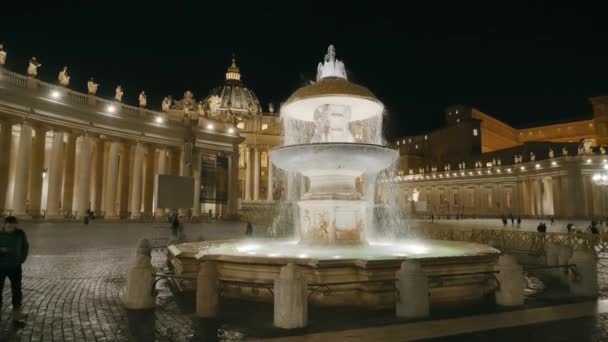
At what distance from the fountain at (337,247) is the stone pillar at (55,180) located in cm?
2604

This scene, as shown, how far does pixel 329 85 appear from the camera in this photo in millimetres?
14641

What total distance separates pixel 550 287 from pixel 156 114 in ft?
145

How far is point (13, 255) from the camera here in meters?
7.86

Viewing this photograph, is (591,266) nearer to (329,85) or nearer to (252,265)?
(252,265)

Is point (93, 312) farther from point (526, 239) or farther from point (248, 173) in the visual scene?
point (248, 173)

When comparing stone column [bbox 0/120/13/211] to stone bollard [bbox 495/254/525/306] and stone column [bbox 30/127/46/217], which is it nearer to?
stone column [bbox 30/127/46/217]

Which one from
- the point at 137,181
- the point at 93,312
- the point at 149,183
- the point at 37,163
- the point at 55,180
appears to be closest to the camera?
the point at 93,312

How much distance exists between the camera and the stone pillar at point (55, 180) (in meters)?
35.3

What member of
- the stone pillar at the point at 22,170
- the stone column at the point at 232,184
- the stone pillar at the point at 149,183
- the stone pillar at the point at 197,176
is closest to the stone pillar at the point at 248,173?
the stone column at the point at 232,184

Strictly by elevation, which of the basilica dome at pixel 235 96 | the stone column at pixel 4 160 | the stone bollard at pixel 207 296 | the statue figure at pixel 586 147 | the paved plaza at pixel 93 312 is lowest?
the paved plaza at pixel 93 312

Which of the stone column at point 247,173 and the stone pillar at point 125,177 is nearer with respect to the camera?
the stone pillar at point 125,177

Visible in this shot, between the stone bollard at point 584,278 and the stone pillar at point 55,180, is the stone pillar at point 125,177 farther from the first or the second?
the stone bollard at point 584,278

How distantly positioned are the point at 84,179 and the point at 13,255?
3498 centimetres

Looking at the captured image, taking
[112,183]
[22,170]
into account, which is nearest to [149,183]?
[112,183]
